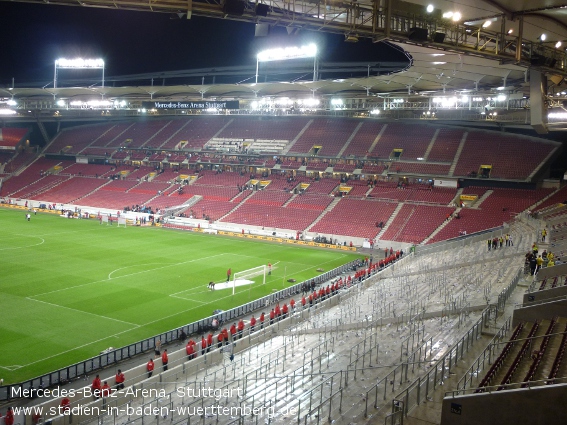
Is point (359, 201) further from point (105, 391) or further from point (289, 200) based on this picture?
point (105, 391)

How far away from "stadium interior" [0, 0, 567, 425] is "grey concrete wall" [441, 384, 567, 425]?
26 millimetres

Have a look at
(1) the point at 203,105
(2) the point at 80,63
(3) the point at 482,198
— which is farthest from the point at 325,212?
(2) the point at 80,63

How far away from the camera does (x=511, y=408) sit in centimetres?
910

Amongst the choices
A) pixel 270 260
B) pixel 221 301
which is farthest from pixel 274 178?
pixel 221 301

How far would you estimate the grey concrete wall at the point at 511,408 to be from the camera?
877 cm

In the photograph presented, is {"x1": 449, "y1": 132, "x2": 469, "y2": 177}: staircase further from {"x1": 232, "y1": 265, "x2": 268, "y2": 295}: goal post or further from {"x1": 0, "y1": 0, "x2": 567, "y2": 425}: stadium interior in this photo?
{"x1": 232, "y1": 265, "x2": 268, "y2": 295}: goal post

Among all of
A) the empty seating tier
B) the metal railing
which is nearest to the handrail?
the metal railing

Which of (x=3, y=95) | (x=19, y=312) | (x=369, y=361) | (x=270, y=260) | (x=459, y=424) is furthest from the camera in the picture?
(x=3, y=95)

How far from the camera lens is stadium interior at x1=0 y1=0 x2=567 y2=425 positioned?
12289 millimetres

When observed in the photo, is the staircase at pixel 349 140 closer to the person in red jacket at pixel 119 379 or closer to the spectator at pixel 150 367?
the spectator at pixel 150 367

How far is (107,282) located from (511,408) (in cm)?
2444

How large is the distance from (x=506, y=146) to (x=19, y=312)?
46545 mm

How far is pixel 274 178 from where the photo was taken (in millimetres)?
61125

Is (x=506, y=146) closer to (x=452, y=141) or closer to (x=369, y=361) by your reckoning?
(x=452, y=141)
